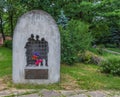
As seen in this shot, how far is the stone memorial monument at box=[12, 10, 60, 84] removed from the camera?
24.0 ft

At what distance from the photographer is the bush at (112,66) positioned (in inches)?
350

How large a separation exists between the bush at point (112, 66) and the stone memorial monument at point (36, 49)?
2.30m

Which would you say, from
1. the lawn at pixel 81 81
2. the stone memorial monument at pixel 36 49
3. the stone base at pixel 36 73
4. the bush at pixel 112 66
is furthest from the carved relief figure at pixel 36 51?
the bush at pixel 112 66

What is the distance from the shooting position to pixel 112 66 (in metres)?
8.95

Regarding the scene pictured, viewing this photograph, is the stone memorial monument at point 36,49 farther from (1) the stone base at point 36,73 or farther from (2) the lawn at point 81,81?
(2) the lawn at point 81,81

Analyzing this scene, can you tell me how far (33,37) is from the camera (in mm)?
7387

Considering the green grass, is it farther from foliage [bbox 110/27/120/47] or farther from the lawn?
foliage [bbox 110/27/120/47]

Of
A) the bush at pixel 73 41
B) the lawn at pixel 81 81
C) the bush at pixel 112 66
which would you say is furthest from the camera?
the bush at pixel 73 41

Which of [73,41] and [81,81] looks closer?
[81,81]

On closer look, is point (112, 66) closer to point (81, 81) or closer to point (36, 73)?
point (81, 81)

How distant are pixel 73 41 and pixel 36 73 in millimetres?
3884

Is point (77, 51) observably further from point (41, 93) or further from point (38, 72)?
point (41, 93)

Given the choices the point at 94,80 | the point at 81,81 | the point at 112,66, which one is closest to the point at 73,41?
the point at 112,66

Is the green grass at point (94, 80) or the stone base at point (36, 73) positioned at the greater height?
the stone base at point (36, 73)
